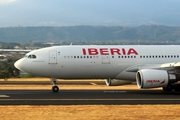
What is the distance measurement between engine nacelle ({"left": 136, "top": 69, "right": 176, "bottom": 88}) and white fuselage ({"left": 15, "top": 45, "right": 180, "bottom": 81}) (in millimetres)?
2902

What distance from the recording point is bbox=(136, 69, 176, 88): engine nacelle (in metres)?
31.5

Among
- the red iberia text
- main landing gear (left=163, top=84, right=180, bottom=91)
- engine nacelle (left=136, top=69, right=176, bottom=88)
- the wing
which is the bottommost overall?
main landing gear (left=163, top=84, right=180, bottom=91)

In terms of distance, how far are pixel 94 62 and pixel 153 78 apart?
5.07m

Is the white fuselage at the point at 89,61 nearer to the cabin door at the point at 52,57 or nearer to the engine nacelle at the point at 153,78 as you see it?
the cabin door at the point at 52,57

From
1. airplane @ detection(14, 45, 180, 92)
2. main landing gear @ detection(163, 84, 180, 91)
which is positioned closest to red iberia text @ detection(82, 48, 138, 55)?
airplane @ detection(14, 45, 180, 92)

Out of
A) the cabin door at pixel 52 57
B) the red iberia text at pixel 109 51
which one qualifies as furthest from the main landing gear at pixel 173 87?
the cabin door at pixel 52 57

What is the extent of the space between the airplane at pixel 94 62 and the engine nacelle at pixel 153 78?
101 centimetres

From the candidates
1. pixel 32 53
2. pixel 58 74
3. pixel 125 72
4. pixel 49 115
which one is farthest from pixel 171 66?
pixel 49 115

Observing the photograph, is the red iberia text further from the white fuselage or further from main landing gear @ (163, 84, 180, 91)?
main landing gear @ (163, 84, 180, 91)

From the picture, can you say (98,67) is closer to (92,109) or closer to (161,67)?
(161,67)

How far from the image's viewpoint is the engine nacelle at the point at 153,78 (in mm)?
31484

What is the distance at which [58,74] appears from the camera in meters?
34.1

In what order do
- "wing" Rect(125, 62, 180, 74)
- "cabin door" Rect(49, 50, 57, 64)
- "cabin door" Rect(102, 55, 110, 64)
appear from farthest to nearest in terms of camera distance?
"cabin door" Rect(102, 55, 110, 64), "cabin door" Rect(49, 50, 57, 64), "wing" Rect(125, 62, 180, 74)

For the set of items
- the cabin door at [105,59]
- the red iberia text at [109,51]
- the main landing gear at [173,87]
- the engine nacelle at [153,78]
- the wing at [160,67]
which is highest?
the red iberia text at [109,51]
